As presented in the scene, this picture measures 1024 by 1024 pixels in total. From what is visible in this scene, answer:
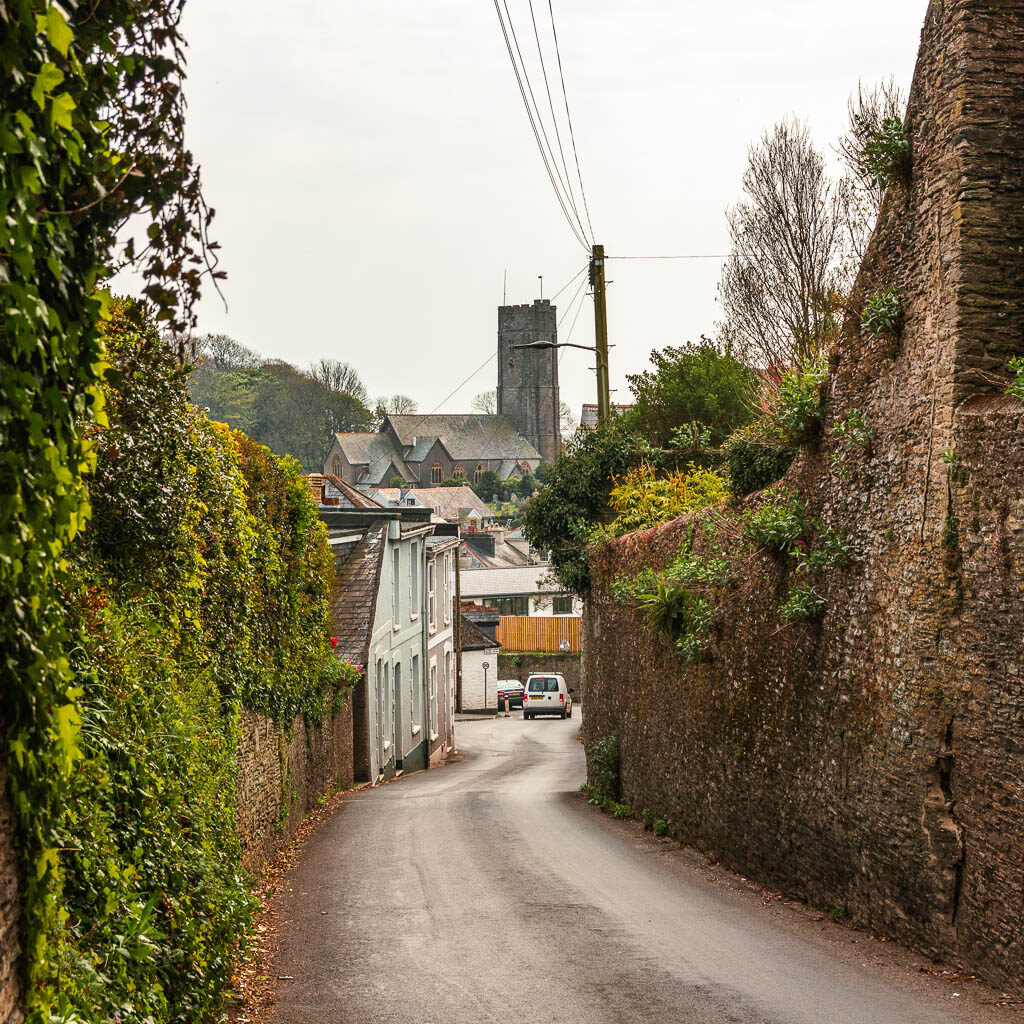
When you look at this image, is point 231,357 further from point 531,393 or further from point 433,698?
point 433,698

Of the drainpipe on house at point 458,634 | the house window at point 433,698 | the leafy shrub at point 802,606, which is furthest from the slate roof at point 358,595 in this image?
the drainpipe on house at point 458,634

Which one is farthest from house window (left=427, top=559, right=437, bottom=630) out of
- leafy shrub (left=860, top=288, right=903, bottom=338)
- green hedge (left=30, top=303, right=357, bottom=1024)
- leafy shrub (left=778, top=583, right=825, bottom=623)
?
leafy shrub (left=860, top=288, right=903, bottom=338)

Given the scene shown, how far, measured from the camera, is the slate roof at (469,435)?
5723 inches

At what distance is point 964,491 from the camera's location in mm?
8500

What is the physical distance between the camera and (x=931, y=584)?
8.89 m

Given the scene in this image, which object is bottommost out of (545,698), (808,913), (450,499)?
(545,698)

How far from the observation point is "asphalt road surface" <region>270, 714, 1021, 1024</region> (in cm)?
760

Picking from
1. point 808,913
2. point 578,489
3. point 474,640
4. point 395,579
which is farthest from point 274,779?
point 474,640

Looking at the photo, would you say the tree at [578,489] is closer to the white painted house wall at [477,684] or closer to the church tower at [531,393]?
the white painted house wall at [477,684]

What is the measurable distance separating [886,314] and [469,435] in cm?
13945

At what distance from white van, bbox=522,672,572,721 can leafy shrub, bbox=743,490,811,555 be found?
40290 millimetres

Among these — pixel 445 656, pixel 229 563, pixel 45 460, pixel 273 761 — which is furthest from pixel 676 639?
pixel 445 656

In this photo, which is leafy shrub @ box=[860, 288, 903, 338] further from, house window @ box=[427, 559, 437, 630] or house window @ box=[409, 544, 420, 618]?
house window @ box=[427, 559, 437, 630]

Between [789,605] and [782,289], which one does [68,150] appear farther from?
[782,289]
